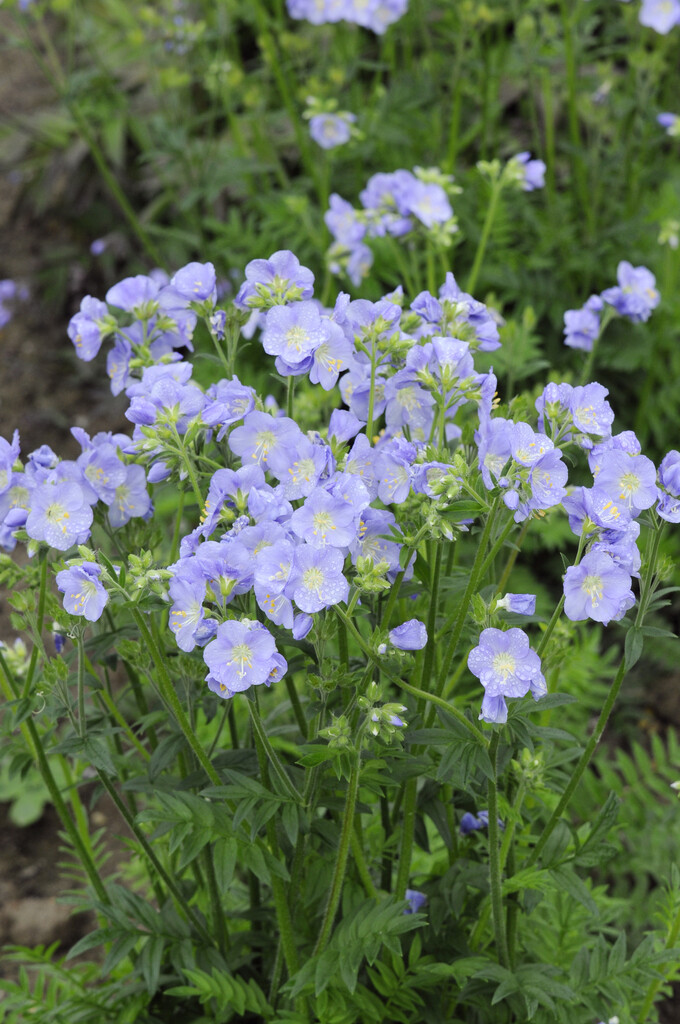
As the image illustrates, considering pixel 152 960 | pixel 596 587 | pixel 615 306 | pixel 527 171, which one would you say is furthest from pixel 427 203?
pixel 152 960

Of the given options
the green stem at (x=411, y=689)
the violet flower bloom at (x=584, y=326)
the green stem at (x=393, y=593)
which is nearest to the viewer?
the green stem at (x=411, y=689)

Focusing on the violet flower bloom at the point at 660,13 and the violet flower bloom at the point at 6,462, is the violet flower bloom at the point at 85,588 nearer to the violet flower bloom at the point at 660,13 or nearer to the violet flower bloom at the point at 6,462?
the violet flower bloom at the point at 6,462

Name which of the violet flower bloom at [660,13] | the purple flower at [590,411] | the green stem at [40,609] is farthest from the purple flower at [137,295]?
the violet flower bloom at [660,13]

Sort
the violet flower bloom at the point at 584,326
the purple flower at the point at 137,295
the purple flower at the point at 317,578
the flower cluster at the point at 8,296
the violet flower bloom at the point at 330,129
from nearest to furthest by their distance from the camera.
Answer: the purple flower at the point at 317,578 → the purple flower at the point at 137,295 → the violet flower bloom at the point at 584,326 → the violet flower bloom at the point at 330,129 → the flower cluster at the point at 8,296

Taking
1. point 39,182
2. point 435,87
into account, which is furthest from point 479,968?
point 39,182

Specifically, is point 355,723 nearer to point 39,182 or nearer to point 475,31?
point 475,31

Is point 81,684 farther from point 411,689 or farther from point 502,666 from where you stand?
point 502,666
